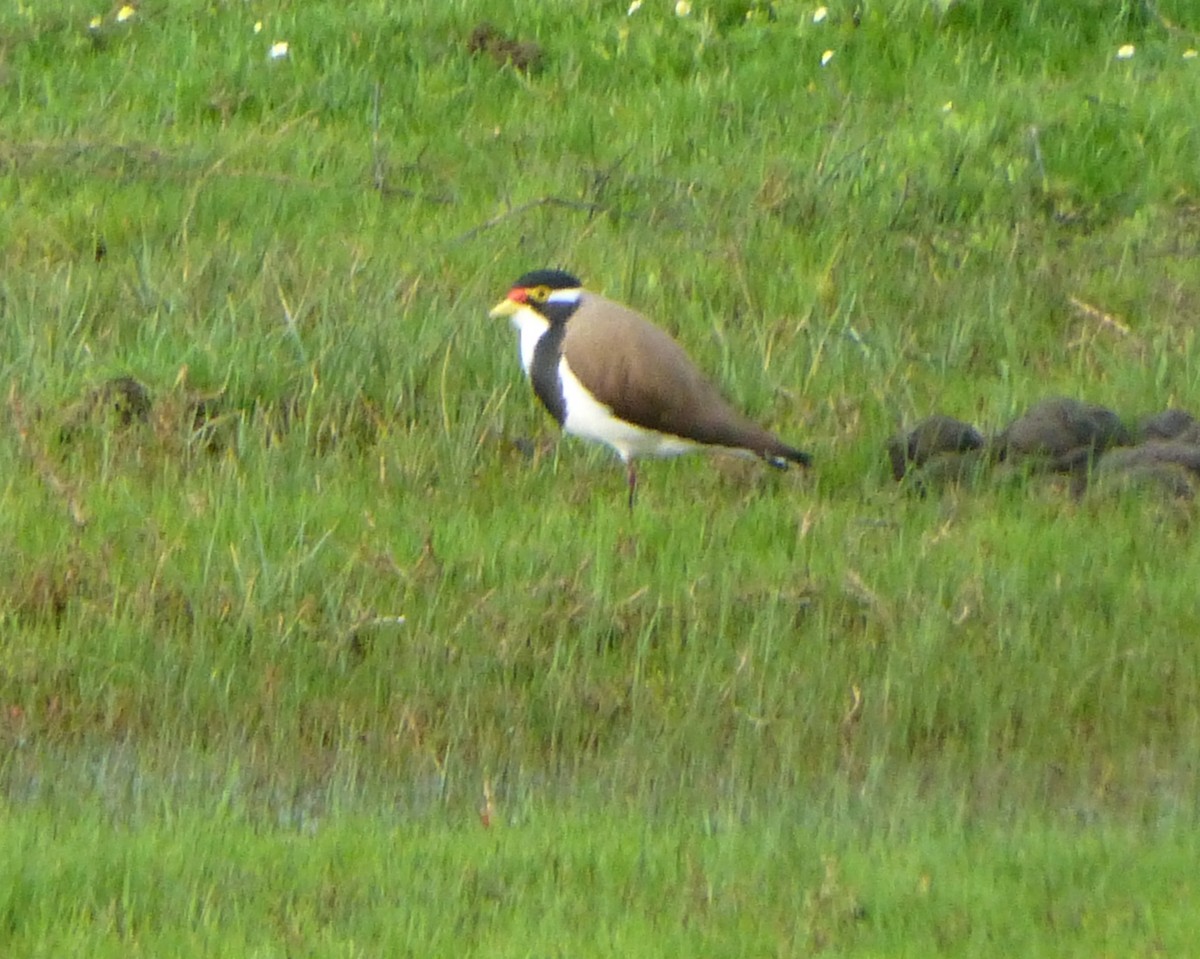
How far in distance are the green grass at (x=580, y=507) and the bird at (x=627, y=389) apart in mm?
180

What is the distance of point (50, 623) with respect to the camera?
6.16 meters

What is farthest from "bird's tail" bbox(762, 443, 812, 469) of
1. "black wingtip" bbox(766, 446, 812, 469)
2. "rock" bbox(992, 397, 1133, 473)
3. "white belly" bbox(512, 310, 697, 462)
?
"rock" bbox(992, 397, 1133, 473)

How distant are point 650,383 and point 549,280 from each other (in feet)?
2.23

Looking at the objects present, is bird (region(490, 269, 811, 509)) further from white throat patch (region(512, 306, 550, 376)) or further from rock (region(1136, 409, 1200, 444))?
rock (region(1136, 409, 1200, 444))

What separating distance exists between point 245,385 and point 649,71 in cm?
395

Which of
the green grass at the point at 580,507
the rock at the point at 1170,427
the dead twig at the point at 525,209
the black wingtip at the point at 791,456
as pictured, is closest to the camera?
the green grass at the point at 580,507

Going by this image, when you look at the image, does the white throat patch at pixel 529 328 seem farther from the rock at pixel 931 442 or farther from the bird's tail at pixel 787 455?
the rock at pixel 931 442

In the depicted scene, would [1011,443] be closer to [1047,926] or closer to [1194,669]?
[1194,669]

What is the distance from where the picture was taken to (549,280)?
7738 millimetres

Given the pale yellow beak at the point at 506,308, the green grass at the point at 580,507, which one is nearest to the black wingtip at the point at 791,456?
the green grass at the point at 580,507

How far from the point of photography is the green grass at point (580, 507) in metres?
4.62

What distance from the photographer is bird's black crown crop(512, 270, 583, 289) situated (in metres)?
7.73

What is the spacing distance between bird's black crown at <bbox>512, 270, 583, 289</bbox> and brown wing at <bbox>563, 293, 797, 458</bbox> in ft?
0.73

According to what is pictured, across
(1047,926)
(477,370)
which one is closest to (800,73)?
(477,370)
